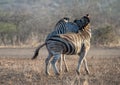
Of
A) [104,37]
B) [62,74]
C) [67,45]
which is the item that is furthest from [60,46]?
[104,37]

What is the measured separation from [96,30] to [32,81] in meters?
17.7

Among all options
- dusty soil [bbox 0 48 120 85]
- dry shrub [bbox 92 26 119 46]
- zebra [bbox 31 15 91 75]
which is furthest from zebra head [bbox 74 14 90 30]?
dry shrub [bbox 92 26 119 46]

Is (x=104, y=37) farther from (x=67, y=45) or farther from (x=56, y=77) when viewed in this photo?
(x=56, y=77)

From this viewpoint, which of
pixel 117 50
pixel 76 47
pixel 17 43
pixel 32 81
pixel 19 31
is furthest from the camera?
pixel 19 31

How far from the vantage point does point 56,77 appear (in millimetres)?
13961

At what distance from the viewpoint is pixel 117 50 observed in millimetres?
23641

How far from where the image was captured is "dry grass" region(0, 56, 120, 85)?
42.8 ft

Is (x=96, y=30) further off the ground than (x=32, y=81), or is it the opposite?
(x=96, y=30)

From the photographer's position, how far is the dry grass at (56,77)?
13.0 m

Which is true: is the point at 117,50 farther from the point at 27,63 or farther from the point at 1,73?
the point at 1,73

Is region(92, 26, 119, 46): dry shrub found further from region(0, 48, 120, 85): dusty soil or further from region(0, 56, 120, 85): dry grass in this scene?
region(0, 56, 120, 85): dry grass

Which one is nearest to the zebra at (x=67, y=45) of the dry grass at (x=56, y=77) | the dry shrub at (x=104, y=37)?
the dry grass at (x=56, y=77)

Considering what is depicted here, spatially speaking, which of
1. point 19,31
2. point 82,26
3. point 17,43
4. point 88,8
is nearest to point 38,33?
Result: point 19,31

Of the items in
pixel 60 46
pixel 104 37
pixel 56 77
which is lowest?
pixel 56 77
